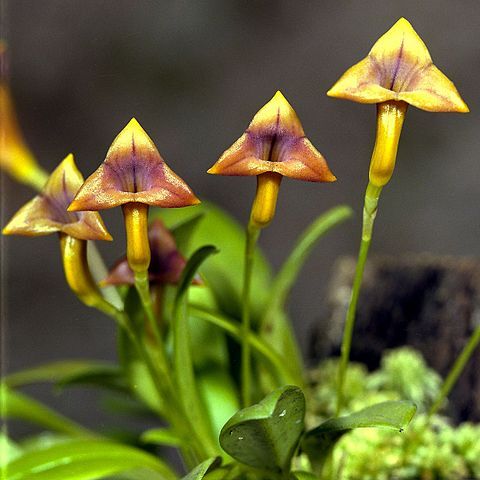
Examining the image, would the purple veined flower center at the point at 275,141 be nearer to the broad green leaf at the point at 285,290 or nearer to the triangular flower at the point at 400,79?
the triangular flower at the point at 400,79

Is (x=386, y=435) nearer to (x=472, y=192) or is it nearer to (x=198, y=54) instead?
(x=472, y=192)

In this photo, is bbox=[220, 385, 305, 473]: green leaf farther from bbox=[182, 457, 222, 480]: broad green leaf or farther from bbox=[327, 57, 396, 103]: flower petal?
bbox=[327, 57, 396, 103]: flower petal

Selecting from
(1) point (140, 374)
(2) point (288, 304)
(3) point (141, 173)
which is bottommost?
(2) point (288, 304)

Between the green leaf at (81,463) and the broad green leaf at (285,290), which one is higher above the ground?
the broad green leaf at (285,290)

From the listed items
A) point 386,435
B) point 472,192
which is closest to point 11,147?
point 386,435

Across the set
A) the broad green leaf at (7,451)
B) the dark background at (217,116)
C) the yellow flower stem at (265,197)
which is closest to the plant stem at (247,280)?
the yellow flower stem at (265,197)

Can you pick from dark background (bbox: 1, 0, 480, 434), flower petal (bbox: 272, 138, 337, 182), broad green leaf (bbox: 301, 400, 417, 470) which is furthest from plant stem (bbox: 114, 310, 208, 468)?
dark background (bbox: 1, 0, 480, 434)
